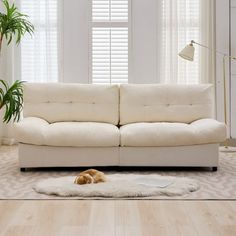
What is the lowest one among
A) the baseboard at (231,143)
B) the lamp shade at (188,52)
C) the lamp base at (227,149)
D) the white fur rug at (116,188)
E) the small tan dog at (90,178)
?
the white fur rug at (116,188)

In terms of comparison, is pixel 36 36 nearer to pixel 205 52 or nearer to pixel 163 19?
pixel 163 19

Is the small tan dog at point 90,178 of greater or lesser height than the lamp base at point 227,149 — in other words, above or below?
below

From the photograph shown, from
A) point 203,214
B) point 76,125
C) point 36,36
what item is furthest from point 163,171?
point 36,36

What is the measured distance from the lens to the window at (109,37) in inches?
238

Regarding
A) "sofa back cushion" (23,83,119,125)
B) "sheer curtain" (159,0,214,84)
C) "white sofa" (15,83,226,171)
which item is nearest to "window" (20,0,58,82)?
"sofa back cushion" (23,83,119,125)

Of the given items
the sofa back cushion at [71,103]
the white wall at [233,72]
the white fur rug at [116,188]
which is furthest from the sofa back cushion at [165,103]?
the white wall at [233,72]

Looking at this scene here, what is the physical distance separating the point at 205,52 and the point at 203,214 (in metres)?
3.52

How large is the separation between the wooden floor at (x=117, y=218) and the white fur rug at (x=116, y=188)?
16 centimetres

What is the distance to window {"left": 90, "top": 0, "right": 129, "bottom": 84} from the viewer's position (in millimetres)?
6051

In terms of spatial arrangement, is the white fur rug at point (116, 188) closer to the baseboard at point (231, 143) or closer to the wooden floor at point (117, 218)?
the wooden floor at point (117, 218)

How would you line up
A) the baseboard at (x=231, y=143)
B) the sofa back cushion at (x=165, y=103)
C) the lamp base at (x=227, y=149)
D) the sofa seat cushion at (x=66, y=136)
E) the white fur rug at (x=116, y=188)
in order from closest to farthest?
the white fur rug at (x=116, y=188) < the sofa seat cushion at (x=66, y=136) < the sofa back cushion at (x=165, y=103) < the lamp base at (x=227, y=149) < the baseboard at (x=231, y=143)

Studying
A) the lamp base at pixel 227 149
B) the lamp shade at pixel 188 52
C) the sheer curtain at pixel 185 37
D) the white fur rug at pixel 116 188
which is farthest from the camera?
the sheer curtain at pixel 185 37

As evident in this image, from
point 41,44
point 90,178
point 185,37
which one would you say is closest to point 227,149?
point 185,37

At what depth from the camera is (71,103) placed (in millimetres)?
4793
